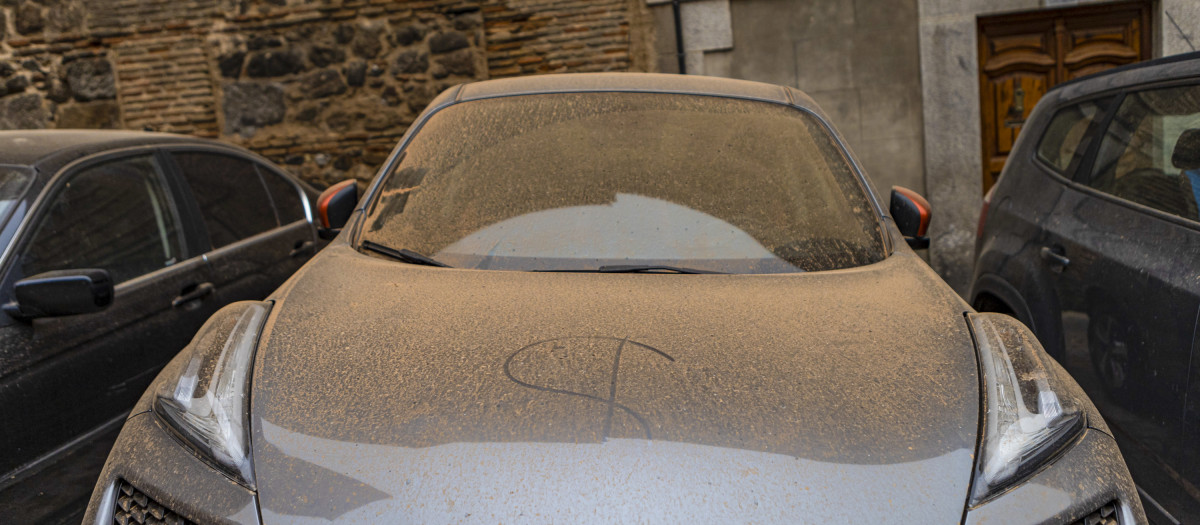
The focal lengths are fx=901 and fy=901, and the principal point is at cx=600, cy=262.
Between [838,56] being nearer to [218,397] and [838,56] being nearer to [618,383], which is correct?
[618,383]

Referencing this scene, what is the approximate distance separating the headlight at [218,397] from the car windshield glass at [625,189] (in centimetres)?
69

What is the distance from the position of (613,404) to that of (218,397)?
0.81 m

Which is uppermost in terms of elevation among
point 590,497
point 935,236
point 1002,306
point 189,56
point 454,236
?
point 189,56

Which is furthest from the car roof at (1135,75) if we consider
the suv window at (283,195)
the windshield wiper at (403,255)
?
the suv window at (283,195)

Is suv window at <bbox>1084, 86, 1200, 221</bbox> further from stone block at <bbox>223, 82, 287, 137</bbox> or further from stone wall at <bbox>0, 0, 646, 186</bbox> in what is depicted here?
stone block at <bbox>223, 82, 287, 137</bbox>

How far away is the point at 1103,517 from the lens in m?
1.67

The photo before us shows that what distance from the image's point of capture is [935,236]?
8.75 metres

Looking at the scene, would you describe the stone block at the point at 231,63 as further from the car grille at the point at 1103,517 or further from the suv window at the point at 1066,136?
the car grille at the point at 1103,517

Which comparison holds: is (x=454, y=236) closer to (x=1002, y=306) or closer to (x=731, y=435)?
(x=731, y=435)

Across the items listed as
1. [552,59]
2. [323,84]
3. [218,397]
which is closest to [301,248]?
[218,397]

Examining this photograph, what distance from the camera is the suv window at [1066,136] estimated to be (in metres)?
3.53

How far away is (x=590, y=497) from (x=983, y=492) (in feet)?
2.36

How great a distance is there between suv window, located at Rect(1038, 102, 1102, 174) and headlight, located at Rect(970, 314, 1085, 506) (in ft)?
5.76

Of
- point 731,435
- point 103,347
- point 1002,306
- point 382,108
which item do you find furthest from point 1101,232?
point 382,108
